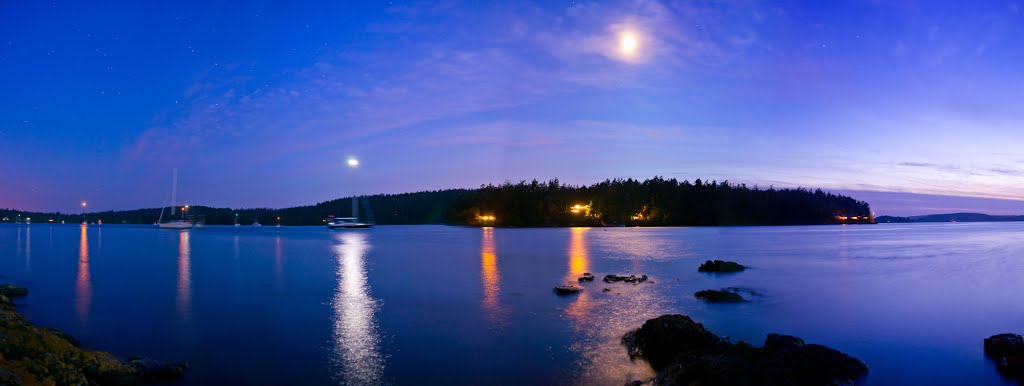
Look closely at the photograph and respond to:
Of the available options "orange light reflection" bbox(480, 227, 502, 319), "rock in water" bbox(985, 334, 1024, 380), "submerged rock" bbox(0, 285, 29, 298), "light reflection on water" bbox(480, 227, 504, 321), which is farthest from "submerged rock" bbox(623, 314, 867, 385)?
"submerged rock" bbox(0, 285, 29, 298)

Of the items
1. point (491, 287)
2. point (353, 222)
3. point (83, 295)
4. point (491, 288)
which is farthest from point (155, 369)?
point (353, 222)

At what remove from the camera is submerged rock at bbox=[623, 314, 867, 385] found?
962cm

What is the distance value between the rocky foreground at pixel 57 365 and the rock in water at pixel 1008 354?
18360mm

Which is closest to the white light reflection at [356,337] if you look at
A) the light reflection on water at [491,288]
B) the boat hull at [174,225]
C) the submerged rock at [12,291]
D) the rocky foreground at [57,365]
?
the rocky foreground at [57,365]

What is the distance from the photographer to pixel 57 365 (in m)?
9.77

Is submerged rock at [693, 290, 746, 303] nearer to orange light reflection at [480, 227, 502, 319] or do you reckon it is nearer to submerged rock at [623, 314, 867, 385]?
orange light reflection at [480, 227, 502, 319]

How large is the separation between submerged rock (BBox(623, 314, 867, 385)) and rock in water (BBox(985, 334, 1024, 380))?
338cm

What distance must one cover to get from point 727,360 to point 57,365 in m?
11.8

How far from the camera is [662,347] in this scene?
1312cm

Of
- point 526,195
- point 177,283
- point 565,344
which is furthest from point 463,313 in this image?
point 526,195

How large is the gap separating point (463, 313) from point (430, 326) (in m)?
2.60

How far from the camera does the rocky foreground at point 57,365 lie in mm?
9008

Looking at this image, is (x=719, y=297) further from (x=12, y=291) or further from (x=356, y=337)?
(x=12, y=291)

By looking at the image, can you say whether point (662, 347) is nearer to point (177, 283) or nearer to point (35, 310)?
point (35, 310)
